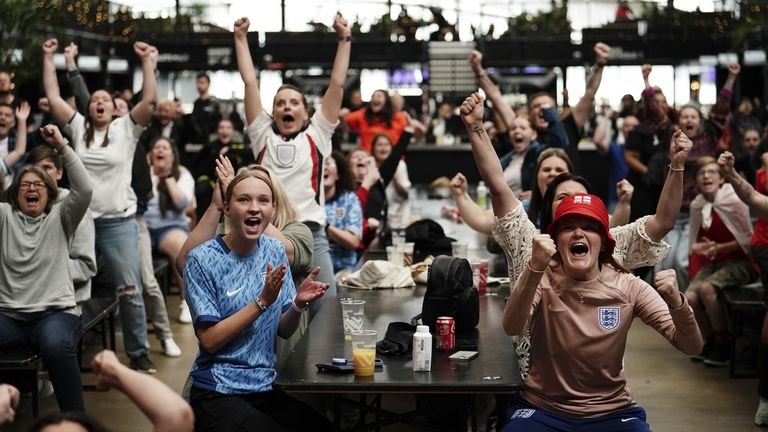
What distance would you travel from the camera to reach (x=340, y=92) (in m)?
5.83

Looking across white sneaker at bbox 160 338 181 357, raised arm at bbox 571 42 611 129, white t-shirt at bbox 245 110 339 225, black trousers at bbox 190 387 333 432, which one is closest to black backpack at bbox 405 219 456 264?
white t-shirt at bbox 245 110 339 225

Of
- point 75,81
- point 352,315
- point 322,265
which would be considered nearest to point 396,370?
point 352,315

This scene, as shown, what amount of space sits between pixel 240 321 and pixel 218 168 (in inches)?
34.4

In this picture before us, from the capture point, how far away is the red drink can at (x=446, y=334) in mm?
3979

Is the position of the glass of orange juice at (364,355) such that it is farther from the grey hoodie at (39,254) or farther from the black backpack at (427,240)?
the black backpack at (427,240)

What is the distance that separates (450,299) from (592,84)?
337 cm

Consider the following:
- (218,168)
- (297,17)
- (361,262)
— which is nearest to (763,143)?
(361,262)

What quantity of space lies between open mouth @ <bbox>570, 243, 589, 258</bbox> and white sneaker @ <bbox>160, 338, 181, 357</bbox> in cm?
415

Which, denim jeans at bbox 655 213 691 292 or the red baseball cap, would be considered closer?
the red baseball cap

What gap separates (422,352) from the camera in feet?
12.0

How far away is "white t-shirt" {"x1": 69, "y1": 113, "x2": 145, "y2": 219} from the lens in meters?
6.54

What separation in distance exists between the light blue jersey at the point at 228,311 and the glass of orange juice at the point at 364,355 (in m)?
0.38

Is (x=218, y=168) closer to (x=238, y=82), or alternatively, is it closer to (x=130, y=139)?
(x=130, y=139)

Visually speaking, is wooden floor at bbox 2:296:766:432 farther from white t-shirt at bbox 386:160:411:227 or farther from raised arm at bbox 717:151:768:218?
white t-shirt at bbox 386:160:411:227
